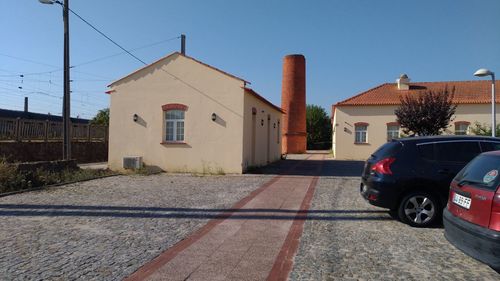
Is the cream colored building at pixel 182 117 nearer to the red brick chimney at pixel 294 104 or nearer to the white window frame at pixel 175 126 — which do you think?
the white window frame at pixel 175 126

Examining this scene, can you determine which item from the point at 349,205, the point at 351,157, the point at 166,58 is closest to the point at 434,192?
the point at 349,205

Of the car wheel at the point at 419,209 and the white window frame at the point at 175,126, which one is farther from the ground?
the white window frame at the point at 175,126

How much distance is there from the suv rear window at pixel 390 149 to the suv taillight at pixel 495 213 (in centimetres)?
357

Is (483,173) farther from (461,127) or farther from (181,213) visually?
(461,127)

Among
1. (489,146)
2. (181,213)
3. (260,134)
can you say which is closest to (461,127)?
(260,134)

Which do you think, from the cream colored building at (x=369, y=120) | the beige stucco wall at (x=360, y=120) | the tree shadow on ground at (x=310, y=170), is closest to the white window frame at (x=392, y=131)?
the cream colored building at (x=369, y=120)

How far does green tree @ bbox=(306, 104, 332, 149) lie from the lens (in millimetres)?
56656

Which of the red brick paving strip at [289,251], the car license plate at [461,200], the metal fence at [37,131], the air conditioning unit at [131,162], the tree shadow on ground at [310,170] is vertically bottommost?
the red brick paving strip at [289,251]

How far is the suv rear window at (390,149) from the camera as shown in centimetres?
799

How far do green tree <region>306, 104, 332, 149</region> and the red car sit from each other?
169ft

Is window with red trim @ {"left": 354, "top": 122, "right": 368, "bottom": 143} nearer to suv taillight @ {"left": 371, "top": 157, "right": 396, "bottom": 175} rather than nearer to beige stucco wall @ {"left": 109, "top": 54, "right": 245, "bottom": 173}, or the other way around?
beige stucco wall @ {"left": 109, "top": 54, "right": 245, "bottom": 173}

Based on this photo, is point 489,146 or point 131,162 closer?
point 489,146

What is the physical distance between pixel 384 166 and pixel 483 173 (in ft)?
9.83

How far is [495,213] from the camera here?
436cm
